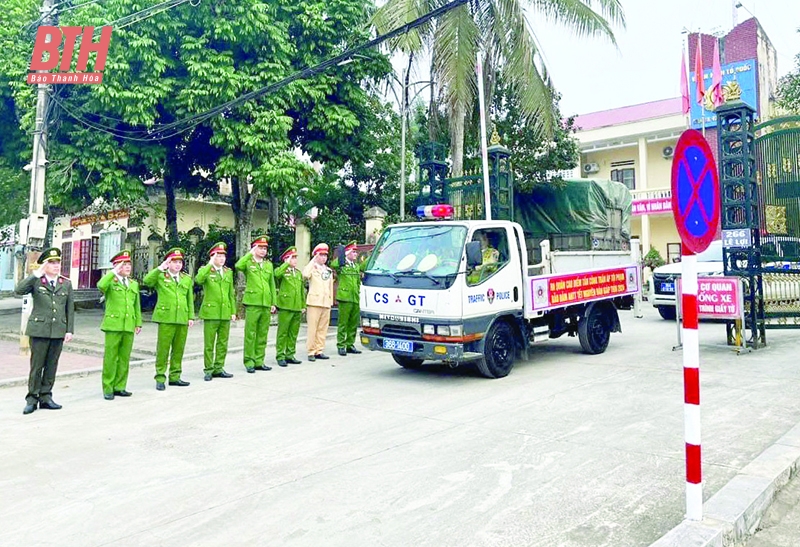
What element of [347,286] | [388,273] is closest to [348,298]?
[347,286]

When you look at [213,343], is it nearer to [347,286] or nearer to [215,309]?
[215,309]

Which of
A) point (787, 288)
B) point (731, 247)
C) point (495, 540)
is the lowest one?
point (495, 540)

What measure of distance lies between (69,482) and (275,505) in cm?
168

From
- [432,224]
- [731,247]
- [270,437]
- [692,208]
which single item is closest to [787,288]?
[731,247]

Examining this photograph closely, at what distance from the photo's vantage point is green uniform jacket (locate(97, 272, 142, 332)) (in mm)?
→ 7188

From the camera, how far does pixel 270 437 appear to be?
18.3 feet

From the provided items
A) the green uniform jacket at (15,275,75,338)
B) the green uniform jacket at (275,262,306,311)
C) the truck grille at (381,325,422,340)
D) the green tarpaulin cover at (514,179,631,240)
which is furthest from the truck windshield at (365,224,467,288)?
the green tarpaulin cover at (514,179,631,240)

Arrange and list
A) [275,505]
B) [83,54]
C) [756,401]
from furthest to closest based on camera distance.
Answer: [83,54] → [756,401] → [275,505]

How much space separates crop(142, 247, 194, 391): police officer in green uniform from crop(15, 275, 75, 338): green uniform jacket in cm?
104

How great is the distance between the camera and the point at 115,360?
7.30 meters

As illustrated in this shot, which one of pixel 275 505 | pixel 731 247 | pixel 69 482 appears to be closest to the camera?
pixel 275 505

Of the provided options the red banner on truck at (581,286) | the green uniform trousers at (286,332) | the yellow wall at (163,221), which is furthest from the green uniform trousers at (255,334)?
the yellow wall at (163,221)

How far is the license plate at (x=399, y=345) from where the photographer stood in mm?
7719

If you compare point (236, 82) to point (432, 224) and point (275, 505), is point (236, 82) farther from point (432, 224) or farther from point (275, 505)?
point (275, 505)
